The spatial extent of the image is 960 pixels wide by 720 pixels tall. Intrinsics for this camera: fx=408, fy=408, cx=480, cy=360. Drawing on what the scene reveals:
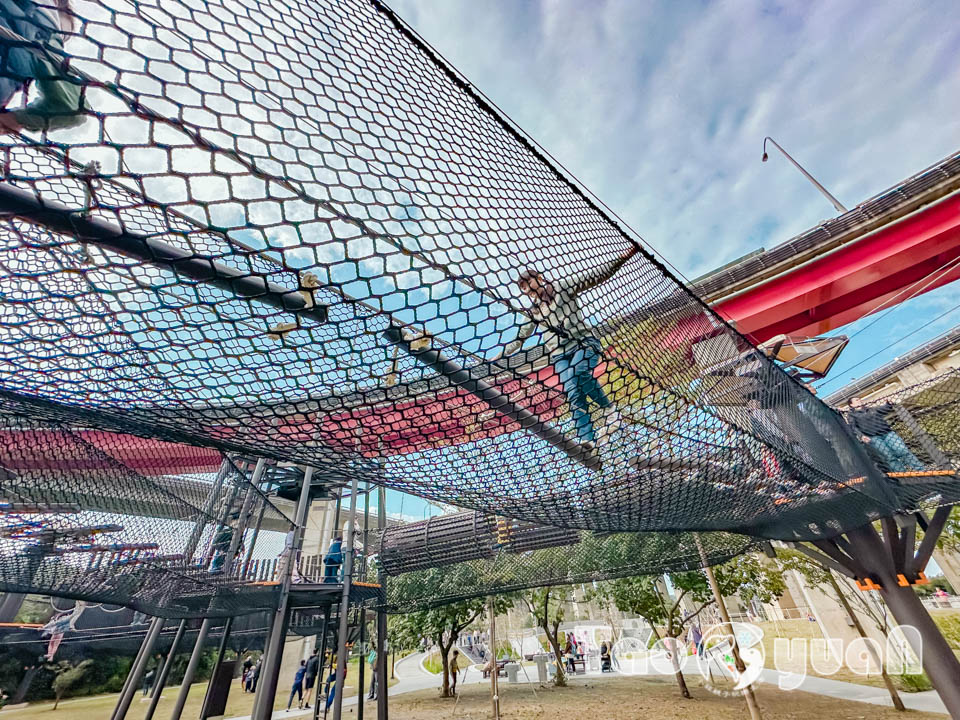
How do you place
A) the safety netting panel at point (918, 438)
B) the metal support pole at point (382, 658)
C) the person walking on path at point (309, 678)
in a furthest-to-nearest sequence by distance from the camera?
the person walking on path at point (309, 678), the metal support pole at point (382, 658), the safety netting panel at point (918, 438)

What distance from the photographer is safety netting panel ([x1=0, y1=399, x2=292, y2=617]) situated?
255 cm

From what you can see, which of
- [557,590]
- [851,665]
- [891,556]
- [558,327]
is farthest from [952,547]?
[558,327]

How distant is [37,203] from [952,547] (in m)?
10.9

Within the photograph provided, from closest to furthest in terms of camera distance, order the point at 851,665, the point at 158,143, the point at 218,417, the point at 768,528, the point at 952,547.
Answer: the point at 158,143, the point at 218,417, the point at 768,528, the point at 952,547, the point at 851,665

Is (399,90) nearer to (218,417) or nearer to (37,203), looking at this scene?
(37,203)

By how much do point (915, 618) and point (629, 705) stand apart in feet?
16.3

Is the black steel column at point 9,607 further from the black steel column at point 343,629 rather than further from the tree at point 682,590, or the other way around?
the tree at point 682,590

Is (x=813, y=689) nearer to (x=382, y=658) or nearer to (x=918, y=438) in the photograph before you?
(x=918, y=438)

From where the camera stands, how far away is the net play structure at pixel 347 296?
701 mm

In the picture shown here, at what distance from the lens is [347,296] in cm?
96

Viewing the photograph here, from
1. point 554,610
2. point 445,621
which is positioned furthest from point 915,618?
point 554,610

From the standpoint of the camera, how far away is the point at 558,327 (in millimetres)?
→ 1185

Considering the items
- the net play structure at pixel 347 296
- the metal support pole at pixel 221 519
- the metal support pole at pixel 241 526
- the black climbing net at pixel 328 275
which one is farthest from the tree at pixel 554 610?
the black climbing net at pixel 328 275

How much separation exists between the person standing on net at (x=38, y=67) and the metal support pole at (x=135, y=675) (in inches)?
234
